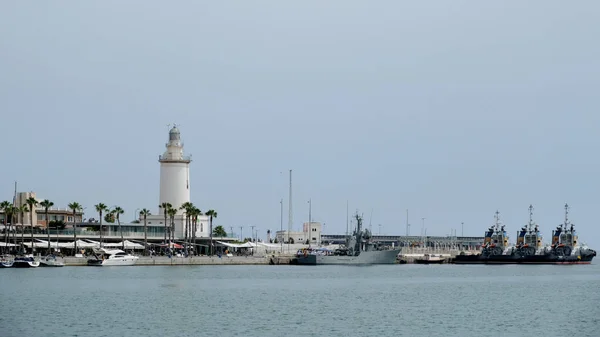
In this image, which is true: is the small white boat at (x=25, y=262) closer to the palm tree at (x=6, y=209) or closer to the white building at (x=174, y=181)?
the palm tree at (x=6, y=209)

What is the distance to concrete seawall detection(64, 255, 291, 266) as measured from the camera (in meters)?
110

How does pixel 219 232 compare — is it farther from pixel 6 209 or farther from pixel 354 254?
pixel 6 209

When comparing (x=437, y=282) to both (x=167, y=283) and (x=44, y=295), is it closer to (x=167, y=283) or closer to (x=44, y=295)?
(x=167, y=283)

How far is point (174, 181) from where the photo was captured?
5128 inches

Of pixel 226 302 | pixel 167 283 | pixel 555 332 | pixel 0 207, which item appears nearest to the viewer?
pixel 555 332

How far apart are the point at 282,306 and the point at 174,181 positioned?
71329mm

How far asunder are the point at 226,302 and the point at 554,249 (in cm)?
11193

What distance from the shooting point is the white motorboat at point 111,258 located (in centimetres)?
11000

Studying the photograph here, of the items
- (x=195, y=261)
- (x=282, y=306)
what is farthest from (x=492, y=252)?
(x=282, y=306)

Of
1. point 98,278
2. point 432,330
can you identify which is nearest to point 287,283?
point 98,278

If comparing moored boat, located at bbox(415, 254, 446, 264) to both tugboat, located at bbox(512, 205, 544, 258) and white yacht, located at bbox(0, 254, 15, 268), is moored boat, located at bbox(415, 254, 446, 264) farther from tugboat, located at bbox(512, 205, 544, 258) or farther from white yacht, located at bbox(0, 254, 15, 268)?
white yacht, located at bbox(0, 254, 15, 268)

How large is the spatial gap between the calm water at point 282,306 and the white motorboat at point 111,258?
14812mm

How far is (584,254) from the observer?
168750mm

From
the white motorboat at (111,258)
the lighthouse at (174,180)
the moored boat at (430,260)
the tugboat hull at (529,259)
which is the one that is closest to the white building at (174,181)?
the lighthouse at (174,180)
